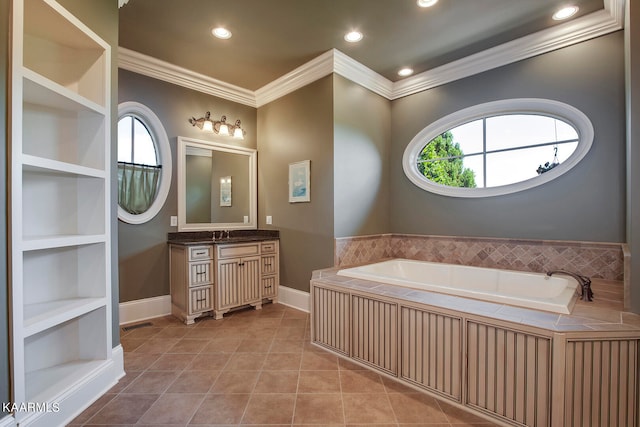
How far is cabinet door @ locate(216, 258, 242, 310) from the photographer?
318 centimetres

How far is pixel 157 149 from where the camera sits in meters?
3.35

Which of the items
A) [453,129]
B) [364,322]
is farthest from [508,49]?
[364,322]

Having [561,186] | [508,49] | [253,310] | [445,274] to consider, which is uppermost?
[508,49]

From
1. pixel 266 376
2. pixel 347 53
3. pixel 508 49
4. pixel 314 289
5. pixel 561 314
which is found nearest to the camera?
pixel 561 314

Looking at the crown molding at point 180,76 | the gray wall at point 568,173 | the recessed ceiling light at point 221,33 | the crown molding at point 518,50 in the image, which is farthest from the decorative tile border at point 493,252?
the crown molding at point 180,76

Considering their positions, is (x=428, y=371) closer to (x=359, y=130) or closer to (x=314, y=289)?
(x=314, y=289)

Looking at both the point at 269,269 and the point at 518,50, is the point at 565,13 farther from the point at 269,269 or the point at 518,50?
the point at 269,269

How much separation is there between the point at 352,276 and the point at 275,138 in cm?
223

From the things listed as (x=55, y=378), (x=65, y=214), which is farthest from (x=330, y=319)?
(x=65, y=214)

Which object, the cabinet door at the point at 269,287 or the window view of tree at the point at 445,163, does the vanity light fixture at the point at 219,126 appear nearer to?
the cabinet door at the point at 269,287

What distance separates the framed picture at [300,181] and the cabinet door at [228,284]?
1.03 meters

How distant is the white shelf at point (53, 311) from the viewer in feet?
4.84

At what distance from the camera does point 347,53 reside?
3.08 meters

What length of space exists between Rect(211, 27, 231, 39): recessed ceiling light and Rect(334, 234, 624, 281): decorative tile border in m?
2.33
